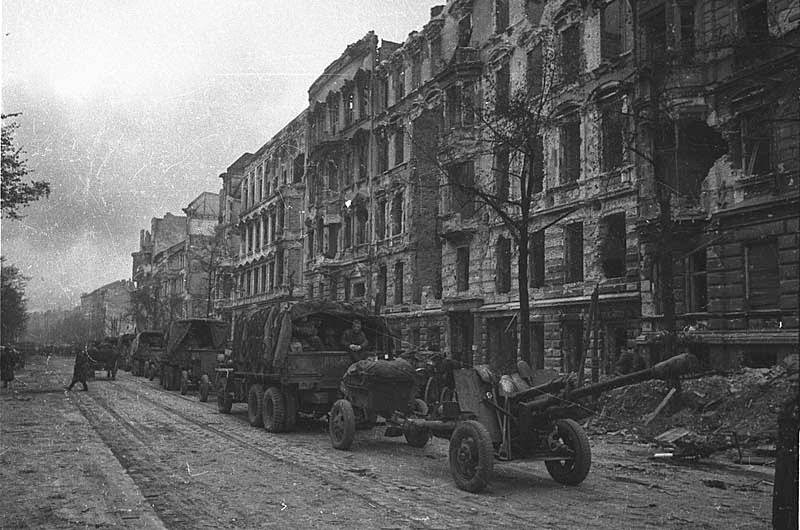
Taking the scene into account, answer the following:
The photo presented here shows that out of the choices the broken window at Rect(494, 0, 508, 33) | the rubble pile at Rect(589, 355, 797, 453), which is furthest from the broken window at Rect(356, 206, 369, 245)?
the rubble pile at Rect(589, 355, 797, 453)

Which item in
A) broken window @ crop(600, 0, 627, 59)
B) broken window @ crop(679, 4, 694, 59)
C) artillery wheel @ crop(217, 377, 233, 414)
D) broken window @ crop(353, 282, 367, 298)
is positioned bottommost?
artillery wheel @ crop(217, 377, 233, 414)

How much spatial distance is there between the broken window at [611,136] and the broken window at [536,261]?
13.4 feet

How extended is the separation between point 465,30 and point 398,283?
1236 cm

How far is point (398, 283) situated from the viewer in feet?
115

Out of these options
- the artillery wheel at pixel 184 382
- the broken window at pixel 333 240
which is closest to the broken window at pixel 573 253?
the artillery wheel at pixel 184 382

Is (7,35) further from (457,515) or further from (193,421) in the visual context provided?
(193,421)

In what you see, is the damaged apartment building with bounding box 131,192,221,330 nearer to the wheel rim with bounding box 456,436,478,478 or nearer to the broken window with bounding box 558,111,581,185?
the broken window with bounding box 558,111,581,185

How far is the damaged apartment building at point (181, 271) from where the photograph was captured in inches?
2729

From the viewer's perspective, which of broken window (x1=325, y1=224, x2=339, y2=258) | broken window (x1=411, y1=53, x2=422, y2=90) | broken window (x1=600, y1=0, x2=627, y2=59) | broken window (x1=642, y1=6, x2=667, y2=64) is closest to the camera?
broken window (x1=642, y1=6, x2=667, y2=64)

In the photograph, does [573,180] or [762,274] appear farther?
[573,180]

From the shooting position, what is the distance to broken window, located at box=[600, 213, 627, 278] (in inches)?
904

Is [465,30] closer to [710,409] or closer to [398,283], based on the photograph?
[398,283]

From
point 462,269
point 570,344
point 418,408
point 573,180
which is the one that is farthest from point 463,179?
point 418,408

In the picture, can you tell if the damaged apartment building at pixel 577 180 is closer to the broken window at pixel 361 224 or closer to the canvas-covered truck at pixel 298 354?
the broken window at pixel 361 224
